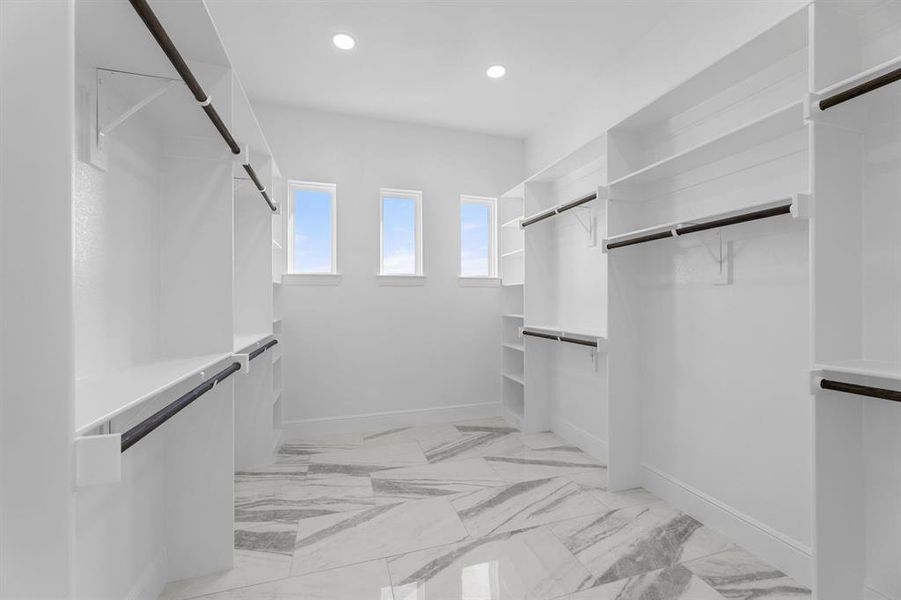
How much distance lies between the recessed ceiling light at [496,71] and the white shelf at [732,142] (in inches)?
50.6

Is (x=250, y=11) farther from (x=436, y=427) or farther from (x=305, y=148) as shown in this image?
(x=436, y=427)

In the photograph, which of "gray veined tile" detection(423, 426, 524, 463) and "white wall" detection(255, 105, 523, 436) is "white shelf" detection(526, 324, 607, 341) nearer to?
"white wall" detection(255, 105, 523, 436)

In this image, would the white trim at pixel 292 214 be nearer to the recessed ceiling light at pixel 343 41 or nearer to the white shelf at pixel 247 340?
the white shelf at pixel 247 340

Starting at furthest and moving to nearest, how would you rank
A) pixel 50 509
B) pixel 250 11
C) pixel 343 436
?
1. pixel 343 436
2. pixel 250 11
3. pixel 50 509

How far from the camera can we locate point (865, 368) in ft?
4.61

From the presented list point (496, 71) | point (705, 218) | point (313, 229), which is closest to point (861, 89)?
point (705, 218)

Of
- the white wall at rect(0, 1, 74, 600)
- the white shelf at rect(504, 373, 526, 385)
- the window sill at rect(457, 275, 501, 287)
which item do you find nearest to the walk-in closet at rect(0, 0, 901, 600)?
the white wall at rect(0, 1, 74, 600)

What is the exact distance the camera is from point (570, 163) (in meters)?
3.24

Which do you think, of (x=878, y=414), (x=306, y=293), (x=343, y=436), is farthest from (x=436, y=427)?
(x=878, y=414)

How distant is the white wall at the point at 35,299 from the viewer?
73 cm

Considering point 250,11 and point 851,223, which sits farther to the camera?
point 250,11

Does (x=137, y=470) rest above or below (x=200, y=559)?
above

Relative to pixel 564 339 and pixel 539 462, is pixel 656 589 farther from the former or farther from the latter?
pixel 564 339

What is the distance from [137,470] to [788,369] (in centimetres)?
264
